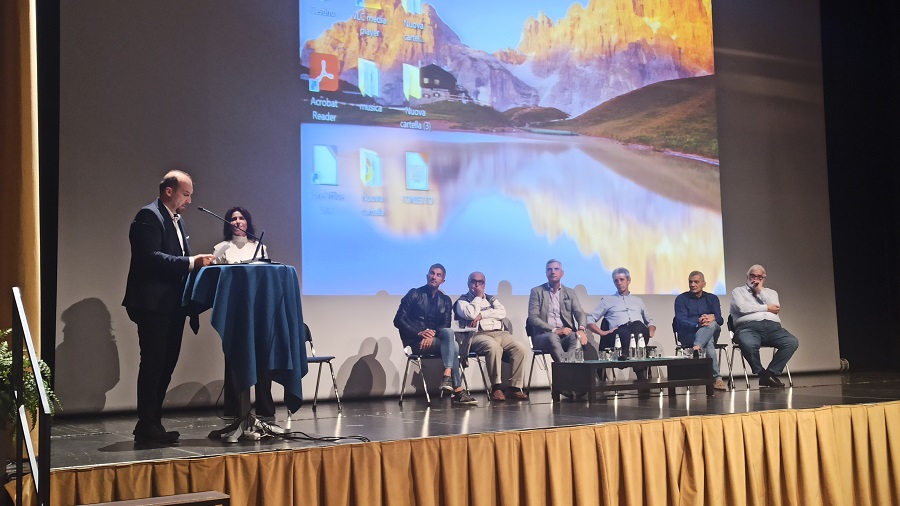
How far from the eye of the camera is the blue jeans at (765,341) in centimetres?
693

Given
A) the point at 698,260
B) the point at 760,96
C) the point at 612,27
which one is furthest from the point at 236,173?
the point at 760,96

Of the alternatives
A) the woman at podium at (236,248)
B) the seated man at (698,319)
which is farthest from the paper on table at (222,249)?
the seated man at (698,319)

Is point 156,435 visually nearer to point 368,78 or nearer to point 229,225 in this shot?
point 229,225

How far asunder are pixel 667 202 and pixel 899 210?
295 cm

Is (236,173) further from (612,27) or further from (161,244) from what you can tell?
(612,27)

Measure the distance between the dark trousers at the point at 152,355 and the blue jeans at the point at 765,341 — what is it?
4748mm

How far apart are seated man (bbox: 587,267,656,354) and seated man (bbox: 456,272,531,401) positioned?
77cm

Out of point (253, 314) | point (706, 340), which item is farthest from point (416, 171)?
point (253, 314)

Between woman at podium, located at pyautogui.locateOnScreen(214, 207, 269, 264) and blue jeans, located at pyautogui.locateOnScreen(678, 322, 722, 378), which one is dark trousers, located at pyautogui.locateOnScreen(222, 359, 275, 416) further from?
blue jeans, located at pyautogui.locateOnScreen(678, 322, 722, 378)

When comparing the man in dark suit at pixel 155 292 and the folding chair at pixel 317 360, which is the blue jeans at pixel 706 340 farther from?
the man in dark suit at pixel 155 292

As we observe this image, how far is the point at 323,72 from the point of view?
6.63m

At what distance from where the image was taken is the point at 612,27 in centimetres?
773

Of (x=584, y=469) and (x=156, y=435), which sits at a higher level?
(x=156, y=435)

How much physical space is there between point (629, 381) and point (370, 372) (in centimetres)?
201
